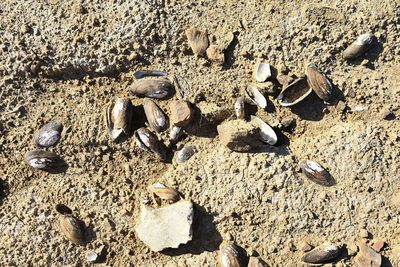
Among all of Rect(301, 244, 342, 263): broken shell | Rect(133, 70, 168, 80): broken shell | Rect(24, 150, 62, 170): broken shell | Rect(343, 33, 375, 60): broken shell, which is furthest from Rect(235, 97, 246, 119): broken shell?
Rect(24, 150, 62, 170): broken shell

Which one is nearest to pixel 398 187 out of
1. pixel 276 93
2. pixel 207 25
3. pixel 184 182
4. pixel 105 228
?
pixel 276 93

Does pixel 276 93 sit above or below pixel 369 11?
below

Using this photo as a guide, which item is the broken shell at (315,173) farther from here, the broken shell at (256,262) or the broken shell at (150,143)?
the broken shell at (150,143)

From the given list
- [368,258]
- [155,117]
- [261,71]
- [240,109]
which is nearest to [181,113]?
[155,117]

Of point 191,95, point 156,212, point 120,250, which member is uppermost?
point 191,95

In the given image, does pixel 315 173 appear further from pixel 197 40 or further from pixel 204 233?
pixel 197 40

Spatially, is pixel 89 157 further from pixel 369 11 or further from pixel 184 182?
pixel 369 11
